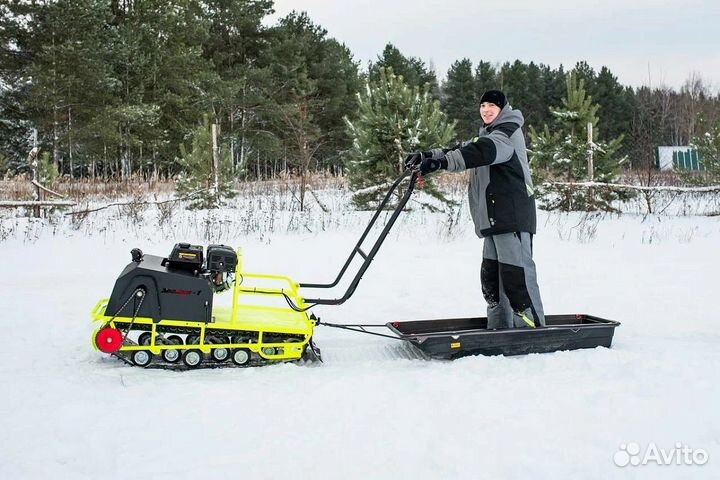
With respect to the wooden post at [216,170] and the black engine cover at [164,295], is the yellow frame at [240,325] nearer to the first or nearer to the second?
the black engine cover at [164,295]

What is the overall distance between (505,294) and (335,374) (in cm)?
143

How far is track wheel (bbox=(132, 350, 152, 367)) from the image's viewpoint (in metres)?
3.74

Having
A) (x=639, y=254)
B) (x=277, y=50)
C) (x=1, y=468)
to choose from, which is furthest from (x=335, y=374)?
(x=277, y=50)

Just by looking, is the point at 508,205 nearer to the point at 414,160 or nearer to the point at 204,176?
the point at 414,160

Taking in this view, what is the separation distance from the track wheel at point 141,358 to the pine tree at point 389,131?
7.19 meters

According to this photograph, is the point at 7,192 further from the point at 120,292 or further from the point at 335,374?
the point at 335,374

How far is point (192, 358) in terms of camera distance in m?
3.75

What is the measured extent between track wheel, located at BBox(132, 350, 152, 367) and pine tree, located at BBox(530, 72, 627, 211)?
1020 centimetres

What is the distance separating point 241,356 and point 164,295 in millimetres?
579

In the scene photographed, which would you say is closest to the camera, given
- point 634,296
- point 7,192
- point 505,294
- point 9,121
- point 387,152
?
point 505,294

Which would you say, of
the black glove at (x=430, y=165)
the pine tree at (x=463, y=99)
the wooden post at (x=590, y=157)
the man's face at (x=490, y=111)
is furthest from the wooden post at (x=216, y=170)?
the pine tree at (x=463, y=99)

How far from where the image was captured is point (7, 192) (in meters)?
12.8

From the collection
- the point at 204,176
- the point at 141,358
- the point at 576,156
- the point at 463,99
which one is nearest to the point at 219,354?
the point at 141,358

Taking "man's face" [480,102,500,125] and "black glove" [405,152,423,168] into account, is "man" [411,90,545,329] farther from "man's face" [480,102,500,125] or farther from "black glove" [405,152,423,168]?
"black glove" [405,152,423,168]
